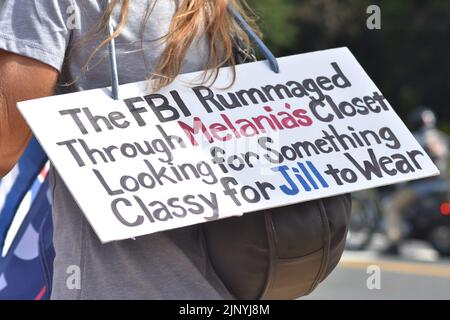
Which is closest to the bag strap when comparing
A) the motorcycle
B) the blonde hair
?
the blonde hair

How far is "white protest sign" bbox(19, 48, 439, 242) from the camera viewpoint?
1.89 meters

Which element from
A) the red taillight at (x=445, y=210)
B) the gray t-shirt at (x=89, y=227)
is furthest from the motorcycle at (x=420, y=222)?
the gray t-shirt at (x=89, y=227)

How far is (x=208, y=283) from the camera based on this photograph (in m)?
2.00

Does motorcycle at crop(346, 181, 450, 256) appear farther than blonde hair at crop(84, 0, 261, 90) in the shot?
Yes

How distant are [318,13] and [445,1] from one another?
98.7 inches

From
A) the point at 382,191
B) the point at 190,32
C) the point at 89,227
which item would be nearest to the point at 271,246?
the point at 89,227

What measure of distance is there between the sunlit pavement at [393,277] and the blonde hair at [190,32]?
4509mm

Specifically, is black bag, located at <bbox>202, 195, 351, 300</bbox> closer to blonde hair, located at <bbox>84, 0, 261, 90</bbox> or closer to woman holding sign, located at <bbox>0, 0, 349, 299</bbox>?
woman holding sign, located at <bbox>0, 0, 349, 299</bbox>

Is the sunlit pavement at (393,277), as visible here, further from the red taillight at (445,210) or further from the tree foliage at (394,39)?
the tree foliage at (394,39)

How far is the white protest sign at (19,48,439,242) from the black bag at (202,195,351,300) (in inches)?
1.6

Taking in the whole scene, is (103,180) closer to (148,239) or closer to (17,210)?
(148,239)

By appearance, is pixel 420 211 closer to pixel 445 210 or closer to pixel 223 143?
pixel 445 210

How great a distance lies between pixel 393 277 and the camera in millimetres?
8547
